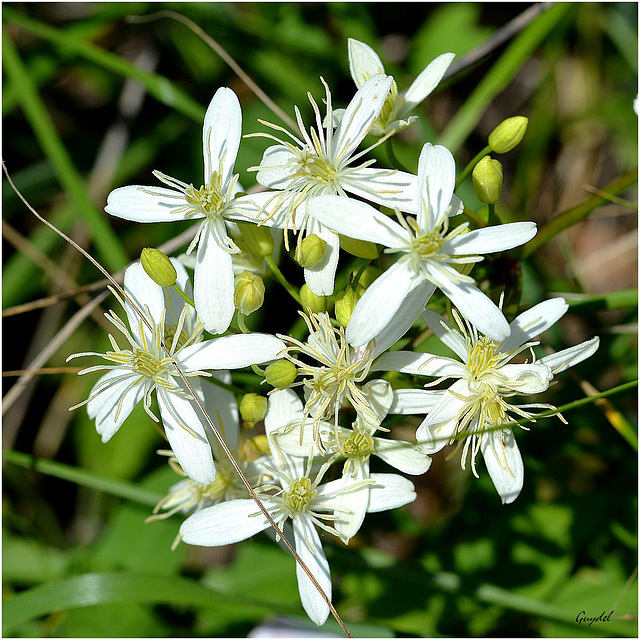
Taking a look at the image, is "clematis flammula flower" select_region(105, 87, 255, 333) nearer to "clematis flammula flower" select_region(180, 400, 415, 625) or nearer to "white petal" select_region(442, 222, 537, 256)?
"clematis flammula flower" select_region(180, 400, 415, 625)

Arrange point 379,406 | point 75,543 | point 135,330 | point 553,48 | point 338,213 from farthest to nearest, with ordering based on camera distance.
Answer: point 553,48
point 75,543
point 135,330
point 379,406
point 338,213

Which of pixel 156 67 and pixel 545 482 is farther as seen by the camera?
pixel 156 67

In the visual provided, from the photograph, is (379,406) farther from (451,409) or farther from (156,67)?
(156,67)

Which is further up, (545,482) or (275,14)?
(275,14)

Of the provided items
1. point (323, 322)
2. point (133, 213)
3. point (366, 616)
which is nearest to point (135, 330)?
point (133, 213)

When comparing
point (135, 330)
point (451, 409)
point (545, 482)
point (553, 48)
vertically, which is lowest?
point (545, 482)

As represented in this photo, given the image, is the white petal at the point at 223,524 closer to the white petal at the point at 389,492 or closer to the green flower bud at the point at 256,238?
the white petal at the point at 389,492
